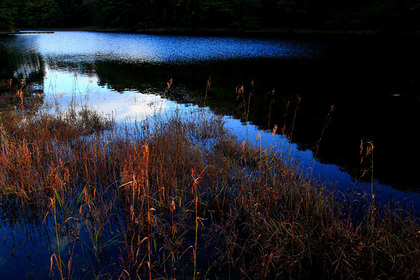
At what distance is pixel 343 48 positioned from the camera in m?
27.5

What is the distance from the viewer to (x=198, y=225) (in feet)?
11.9

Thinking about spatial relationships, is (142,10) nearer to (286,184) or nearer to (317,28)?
(317,28)

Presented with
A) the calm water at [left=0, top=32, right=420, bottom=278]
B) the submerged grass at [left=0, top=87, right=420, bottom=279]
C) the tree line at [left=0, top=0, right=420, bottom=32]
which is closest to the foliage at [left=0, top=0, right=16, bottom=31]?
the tree line at [left=0, top=0, right=420, bottom=32]

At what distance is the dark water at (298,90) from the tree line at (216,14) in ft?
58.7

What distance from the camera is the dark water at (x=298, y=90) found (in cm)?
707

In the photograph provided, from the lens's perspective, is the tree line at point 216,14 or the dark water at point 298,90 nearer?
the dark water at point 298,90

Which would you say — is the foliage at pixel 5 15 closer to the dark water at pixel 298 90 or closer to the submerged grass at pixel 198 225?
the dark water at pixel 298 90

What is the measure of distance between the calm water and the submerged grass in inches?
24.2

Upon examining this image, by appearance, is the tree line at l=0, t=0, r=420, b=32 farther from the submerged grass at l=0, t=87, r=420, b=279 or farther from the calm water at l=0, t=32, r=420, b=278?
the submerged grass at l=0, t=87, r=420, b=279

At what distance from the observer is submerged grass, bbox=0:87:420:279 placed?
2850mm

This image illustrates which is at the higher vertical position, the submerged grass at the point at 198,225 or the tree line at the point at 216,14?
the tree line at the point at 216,14

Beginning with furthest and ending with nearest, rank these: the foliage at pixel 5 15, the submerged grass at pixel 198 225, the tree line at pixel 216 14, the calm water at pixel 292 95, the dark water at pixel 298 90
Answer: the foliage at pixel 5 15 < the tree line at pixel 216 14 < the dark water at pixel 298 90 < the calm water at pixel 292 95 < the submerged grass at pixel 198 225

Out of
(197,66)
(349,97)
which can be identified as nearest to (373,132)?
(349,97)

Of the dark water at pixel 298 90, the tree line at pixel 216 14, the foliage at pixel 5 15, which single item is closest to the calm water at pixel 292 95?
the dark water at pixel 298 90
